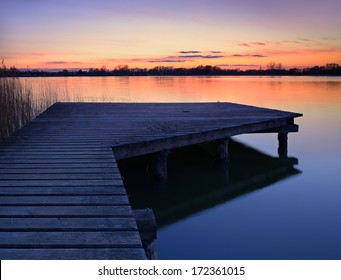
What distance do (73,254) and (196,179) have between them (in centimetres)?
358

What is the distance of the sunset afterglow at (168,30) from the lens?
1420 centimetres

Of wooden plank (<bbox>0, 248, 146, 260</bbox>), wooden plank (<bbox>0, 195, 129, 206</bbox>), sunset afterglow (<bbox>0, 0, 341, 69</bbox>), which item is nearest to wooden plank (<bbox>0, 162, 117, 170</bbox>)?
wooden plank (<bbox>0, 195, 129, 206</bbox>)

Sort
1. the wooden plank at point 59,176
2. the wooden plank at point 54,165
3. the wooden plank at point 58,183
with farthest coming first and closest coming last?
the wooden plank at point 54,165 < the wooden plank at point 59,176 < the wooden plank at point 58,183

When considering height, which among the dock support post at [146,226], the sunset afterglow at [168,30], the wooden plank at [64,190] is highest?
the sunset afterglow at [168,30]

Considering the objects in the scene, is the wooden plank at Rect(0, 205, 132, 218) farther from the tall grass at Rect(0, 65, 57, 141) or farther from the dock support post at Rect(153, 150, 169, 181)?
the tall grass at Rect(0, 65, 57, 141)

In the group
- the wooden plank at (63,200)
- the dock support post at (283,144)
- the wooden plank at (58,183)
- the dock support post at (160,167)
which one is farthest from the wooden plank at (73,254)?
the dock support post at (283,144)

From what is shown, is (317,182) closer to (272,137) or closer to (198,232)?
(198,232)

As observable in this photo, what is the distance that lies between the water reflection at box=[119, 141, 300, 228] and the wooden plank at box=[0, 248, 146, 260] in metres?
2.28

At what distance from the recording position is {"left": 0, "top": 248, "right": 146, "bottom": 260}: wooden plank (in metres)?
1.44

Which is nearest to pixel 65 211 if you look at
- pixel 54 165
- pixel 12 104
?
pixel 54 165

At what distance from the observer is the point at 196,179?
4992 mm

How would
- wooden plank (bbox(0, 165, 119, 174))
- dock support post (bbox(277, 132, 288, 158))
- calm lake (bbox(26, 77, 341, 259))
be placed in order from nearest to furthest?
1. wooden plank (bbox(0, 165, 119, 174))
2. calm lake (bbox(26, 77, 341, 259))
3. dock support post (bbox(277, 132, 288, 158))

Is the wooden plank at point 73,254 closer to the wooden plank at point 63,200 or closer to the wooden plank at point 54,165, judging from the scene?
the wooden plank at point 63,200

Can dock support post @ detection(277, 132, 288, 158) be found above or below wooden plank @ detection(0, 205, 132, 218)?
below
